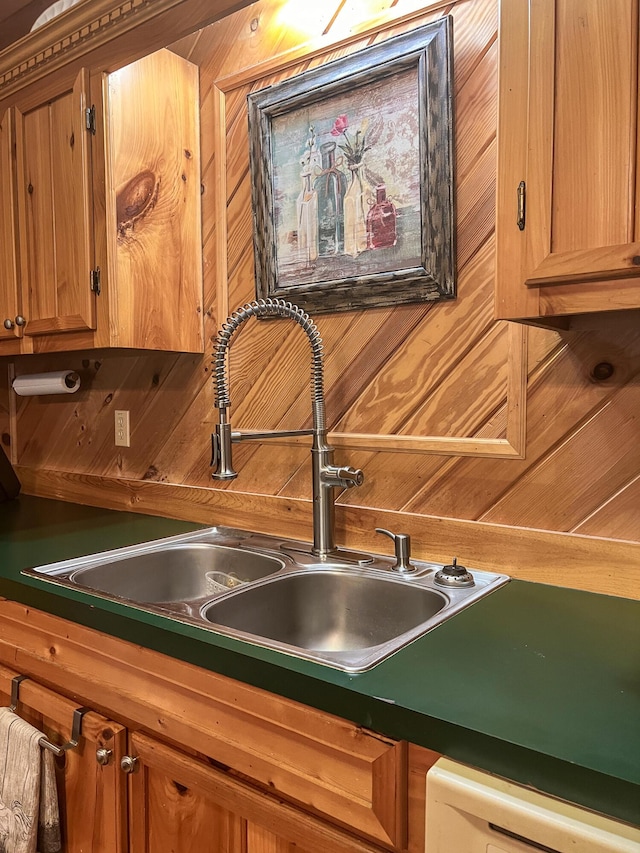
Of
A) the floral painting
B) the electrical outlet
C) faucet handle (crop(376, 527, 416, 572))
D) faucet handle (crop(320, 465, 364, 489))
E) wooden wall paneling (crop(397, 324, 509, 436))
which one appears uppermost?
the floral painting

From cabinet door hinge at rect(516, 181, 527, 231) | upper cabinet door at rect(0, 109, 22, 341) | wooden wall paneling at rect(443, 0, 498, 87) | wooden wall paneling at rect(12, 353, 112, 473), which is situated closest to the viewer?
cabinet door hinge at rect(516, 181, 527, 231)

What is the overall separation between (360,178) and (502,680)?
1.10 m

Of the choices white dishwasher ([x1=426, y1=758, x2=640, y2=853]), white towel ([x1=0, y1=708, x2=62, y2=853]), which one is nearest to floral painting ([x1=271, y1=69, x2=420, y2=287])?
white dishwasher ([x1=426, y1=758, x2=640, y2=853])

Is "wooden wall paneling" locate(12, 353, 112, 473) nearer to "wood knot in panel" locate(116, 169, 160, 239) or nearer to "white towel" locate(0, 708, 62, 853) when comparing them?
"wood knot in panel" locate(116, 169, 160, 239)

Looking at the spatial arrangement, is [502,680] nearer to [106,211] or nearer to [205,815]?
Answer: [205,815]

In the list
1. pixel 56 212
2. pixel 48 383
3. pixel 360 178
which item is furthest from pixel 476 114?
pixel 48 383

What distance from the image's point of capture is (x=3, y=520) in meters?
1.87

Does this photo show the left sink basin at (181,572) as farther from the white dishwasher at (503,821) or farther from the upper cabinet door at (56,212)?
the white dishwasher at (503,821)

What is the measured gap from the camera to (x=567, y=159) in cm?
87

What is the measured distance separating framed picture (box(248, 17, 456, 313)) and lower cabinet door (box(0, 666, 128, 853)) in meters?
1.00

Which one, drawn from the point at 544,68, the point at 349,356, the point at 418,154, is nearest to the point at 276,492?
the point at 349,356

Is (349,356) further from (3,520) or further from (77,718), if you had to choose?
(3,520)

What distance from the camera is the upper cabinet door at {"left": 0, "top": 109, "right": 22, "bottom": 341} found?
73.2 inches

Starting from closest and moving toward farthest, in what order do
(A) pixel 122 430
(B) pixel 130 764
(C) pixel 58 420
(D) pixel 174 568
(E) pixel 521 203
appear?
1. (E) pixel 521 203
2. (B) pixel 130 764
3. (D) pixel 174 568
4. (A) pixel 122 430
5. (C) pixel 58 420
